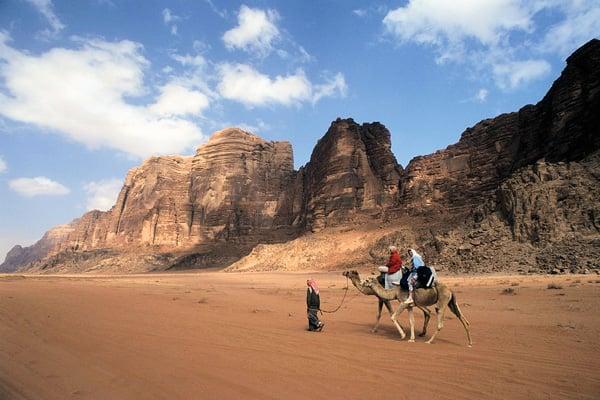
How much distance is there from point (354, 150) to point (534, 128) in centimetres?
3305

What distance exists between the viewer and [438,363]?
20.0 ft

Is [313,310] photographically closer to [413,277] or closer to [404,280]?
[404,280]

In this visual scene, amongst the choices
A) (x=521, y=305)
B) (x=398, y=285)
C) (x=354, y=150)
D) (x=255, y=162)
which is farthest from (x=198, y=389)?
(x=255, y=162)

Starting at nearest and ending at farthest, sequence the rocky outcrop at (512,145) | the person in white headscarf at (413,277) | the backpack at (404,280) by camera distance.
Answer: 1. the person in white headscarf at (413,277)
2. the backpack at (404,280)
3. the rocky outcrop at (512,145)

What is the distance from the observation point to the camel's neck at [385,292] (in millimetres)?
9672

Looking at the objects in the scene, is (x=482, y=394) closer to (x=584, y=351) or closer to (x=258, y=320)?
(x=584, y=351)

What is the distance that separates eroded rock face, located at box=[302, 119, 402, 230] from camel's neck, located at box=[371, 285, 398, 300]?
2363 inches

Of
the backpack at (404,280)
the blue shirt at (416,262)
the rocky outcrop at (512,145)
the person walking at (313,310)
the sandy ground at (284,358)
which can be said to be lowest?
the sandy ground at (284,358)

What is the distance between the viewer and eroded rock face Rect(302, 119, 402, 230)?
71812mm

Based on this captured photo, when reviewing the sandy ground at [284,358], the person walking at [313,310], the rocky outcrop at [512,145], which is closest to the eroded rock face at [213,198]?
the rocky outcrop at [512,145]

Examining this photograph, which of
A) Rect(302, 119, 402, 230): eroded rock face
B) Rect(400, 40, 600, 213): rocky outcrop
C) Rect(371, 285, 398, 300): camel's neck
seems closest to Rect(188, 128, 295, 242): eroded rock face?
Rect(302, 119, 402, 230): eroded rock face

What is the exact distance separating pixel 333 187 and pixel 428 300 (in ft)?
219

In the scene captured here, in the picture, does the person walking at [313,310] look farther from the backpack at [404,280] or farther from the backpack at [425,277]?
the backpack at [425,277]

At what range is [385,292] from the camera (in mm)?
9852
